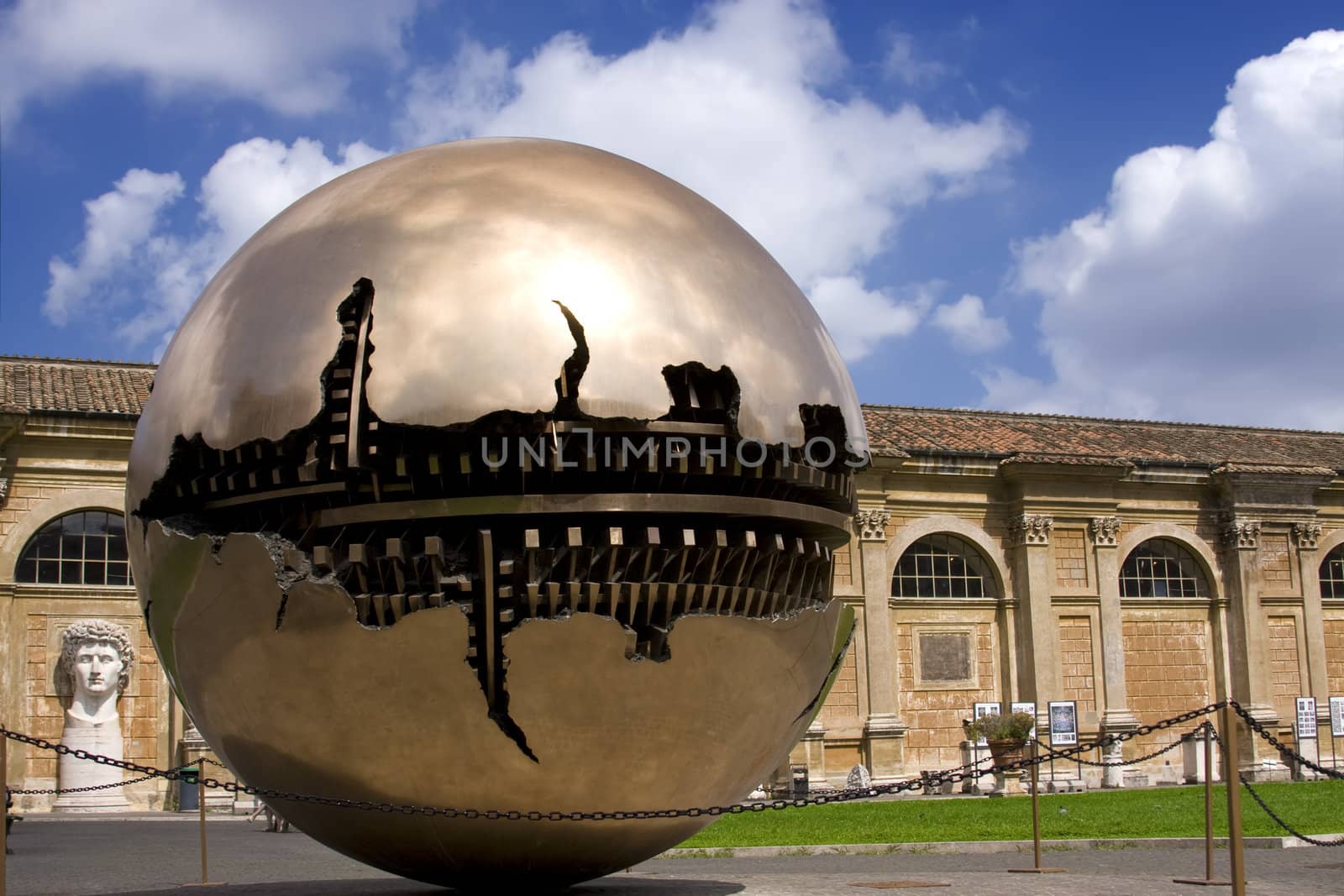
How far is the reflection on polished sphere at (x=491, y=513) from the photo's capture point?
221 inches

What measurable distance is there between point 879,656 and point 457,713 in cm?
2643

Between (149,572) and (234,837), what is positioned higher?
(149,572)

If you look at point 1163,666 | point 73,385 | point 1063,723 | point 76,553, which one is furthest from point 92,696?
point 1163,666

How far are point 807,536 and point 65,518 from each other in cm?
2319

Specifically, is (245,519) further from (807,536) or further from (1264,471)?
(1264,471)

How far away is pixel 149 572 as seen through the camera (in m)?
6.41

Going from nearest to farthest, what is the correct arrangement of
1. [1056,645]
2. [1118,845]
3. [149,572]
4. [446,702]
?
[446,702], [149,572], [1118,845], [1056,645]

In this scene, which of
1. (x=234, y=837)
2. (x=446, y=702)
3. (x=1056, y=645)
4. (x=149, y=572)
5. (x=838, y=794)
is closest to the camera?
(x=446, y=702)

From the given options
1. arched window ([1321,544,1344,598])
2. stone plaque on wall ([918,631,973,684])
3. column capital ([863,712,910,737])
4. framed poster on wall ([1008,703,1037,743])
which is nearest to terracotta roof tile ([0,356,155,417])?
column capital ([863,712,910,737])

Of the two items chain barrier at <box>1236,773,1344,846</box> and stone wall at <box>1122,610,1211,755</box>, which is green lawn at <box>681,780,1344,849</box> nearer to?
chain barrier at <box>1236,773,1344,846</box>

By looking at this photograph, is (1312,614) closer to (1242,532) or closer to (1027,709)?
(1242,532)

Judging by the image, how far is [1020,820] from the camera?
756 inches

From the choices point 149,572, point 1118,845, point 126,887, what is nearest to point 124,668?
point 126,887

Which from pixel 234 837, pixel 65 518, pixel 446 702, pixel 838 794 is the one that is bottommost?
pixel 234 837
